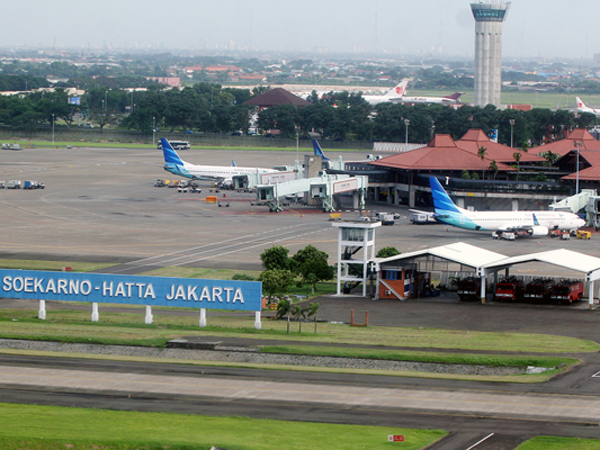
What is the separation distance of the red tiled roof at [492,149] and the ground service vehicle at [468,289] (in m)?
94.4

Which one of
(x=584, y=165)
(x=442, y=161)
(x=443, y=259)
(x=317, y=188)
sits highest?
(x=442, y=161)

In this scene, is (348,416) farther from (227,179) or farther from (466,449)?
(227,179)

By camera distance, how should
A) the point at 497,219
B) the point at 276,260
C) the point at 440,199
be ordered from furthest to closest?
the point at 497,219, the point at 440,199, the point at 276,260

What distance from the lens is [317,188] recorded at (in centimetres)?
14550

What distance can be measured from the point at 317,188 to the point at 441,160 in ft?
90.2

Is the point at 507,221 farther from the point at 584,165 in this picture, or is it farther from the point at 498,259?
the point at 584,165

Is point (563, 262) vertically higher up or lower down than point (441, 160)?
lower down

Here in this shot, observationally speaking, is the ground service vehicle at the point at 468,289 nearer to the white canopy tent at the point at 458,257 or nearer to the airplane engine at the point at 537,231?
the white canopy tent at the point at 458,257

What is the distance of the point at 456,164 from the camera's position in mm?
159875

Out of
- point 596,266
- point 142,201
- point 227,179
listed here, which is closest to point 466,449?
point 596,266

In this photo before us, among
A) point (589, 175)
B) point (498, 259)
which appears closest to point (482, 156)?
point (589, 175)

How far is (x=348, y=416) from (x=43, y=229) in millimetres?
84204

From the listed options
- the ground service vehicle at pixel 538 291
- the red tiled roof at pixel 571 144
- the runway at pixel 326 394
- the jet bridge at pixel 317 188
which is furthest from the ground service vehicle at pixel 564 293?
the red tiled roof at pixel 571 144

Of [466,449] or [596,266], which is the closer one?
[466,449]
